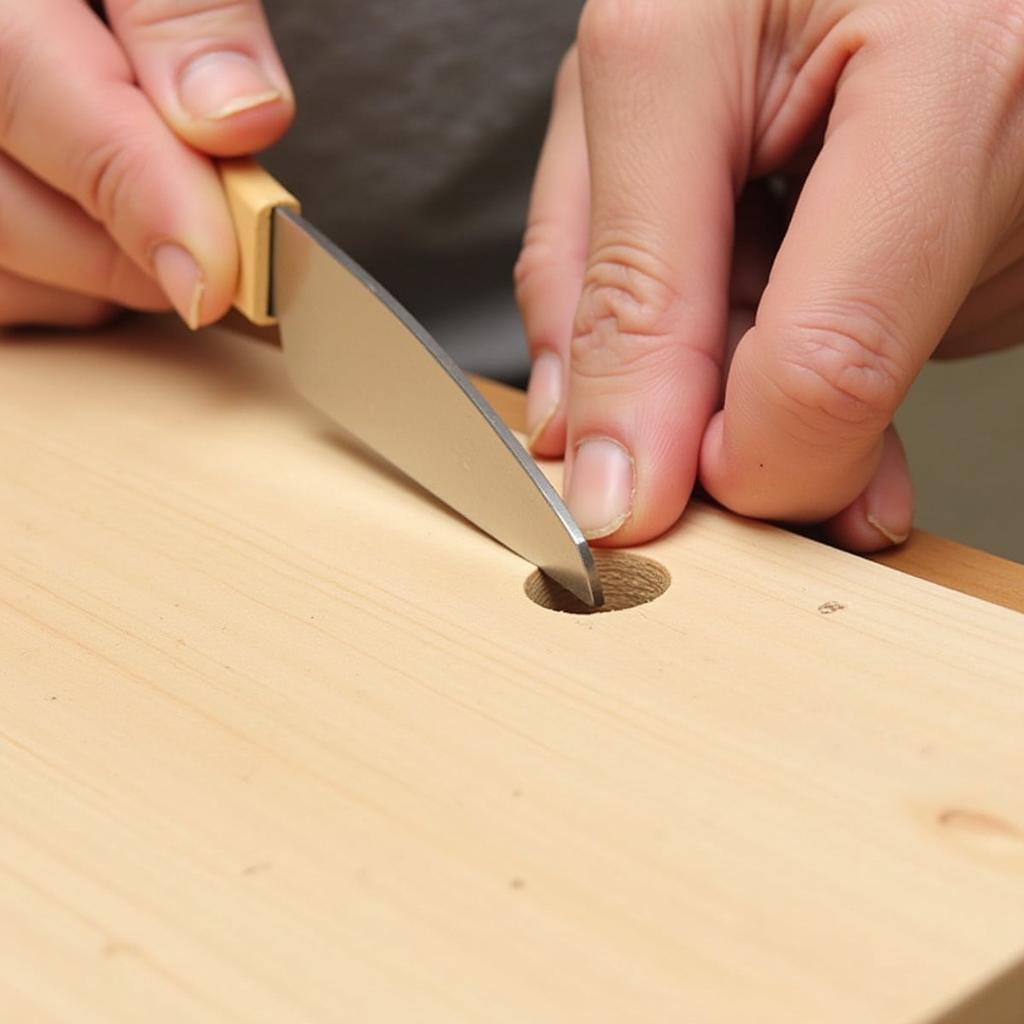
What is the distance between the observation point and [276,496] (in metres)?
0.89

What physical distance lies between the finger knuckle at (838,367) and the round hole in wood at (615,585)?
126mm

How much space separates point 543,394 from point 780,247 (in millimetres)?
205

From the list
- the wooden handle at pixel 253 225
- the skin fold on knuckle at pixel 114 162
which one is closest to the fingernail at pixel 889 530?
the wooden handle at pixel 253 225

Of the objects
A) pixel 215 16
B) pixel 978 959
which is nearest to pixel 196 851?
pixel 978 959

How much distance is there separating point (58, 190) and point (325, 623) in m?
0.64

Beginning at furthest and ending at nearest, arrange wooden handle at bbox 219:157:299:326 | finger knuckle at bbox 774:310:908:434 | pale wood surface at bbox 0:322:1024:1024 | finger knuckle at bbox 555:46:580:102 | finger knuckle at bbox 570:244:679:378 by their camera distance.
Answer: finger knuckle at bbox 555:46:580:102, wooden handle at bbox 219:157:299:326, finger knuckle at bbox 570:244:679:378, finger knuckle at bbox 774:310:908:434, pale wood surface at bbox 0:322:1024:1024

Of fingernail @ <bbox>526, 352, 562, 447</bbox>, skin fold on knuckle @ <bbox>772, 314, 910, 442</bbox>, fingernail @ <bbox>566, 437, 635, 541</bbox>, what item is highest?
skin fold on knuckle @ <bbox>772, 314, 910, 442</bbox>

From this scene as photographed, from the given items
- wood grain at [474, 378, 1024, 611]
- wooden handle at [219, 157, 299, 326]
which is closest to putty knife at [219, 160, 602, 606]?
wooden handle at [219, 157, 299, 326]

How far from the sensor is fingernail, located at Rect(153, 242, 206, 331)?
106 centimetres

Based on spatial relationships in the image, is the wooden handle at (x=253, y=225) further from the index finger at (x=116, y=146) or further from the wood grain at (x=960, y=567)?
the wood grain at (x=960, y=567)

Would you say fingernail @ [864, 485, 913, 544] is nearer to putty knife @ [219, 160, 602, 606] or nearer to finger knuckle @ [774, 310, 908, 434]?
finger knuckle @ [774, 310, 908, 434]

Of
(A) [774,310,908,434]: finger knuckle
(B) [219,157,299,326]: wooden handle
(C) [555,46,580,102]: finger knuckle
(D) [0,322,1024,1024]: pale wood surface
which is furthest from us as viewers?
(C) [555,46,580,102]: finger knuckle

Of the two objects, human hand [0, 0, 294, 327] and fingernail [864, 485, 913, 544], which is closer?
fingernail [864, 485, 913, 544]

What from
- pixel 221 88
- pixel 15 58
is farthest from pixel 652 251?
pixel 15 58
